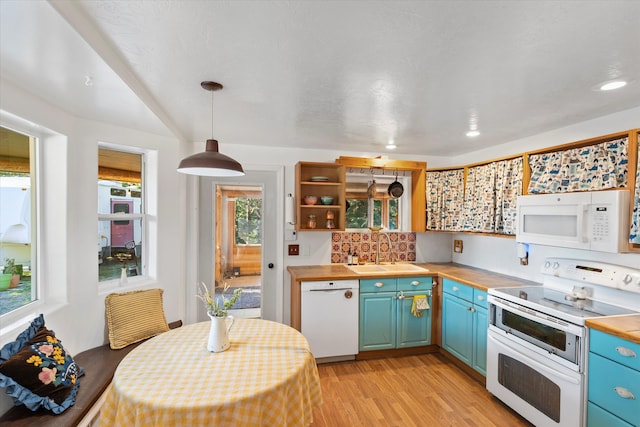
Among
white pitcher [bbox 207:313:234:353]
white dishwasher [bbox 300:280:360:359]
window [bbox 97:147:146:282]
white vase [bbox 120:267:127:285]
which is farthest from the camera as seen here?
white dishwasher [bbox 300:280:360:359]

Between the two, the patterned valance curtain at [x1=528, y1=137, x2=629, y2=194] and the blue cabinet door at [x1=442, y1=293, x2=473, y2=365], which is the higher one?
the patterned valance curtain at [x1=528, y1=137, x2=629, y2=194]

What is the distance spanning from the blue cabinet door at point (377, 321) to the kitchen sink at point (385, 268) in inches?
10.7

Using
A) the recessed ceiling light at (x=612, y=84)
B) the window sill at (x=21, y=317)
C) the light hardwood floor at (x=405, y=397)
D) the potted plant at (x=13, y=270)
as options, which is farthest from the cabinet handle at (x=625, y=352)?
the potted plant at (x=13, y=270)

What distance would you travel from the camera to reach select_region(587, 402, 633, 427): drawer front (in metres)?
1.72

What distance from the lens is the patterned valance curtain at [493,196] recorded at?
9.18ft

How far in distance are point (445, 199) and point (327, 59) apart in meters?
2.59

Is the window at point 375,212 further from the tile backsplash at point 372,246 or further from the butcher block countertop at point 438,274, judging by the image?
the butcher block countertop at point 438,274

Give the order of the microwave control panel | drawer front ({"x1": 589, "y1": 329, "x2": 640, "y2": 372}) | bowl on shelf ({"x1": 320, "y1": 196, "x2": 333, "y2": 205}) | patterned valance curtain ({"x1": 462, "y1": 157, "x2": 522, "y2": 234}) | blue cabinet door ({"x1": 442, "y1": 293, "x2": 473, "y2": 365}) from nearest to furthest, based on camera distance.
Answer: drawer front ({"x1": 589, "y1": 329, "x2": 640, "y2": 372}) < the microwave control panel < patterned valance curtain ({"x1": 462, "y1": 157, "x2": 522, "y2": 234}) < blue cabinet door ({"x1": 442, "y1": 293, "x2": 473, "y2": 365}) < bowl on shelf ({"x1": 320, "y1": 196, "x2": 333, "y2": 205})

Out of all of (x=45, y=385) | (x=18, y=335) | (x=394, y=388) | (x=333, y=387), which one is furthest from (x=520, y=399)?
(x=18, y=335)

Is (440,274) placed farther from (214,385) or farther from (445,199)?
(214,385)

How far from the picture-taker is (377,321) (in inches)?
128

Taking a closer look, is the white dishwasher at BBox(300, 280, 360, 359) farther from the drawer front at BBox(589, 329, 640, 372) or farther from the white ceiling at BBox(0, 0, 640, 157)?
the drawer front at BBox(589, 329, 640, 372)

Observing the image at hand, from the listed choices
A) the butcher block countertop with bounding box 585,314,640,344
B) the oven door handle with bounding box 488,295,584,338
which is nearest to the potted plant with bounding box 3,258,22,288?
the oven door handle with bounding box 488,295,584,338

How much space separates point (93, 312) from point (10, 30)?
6.50 ft
